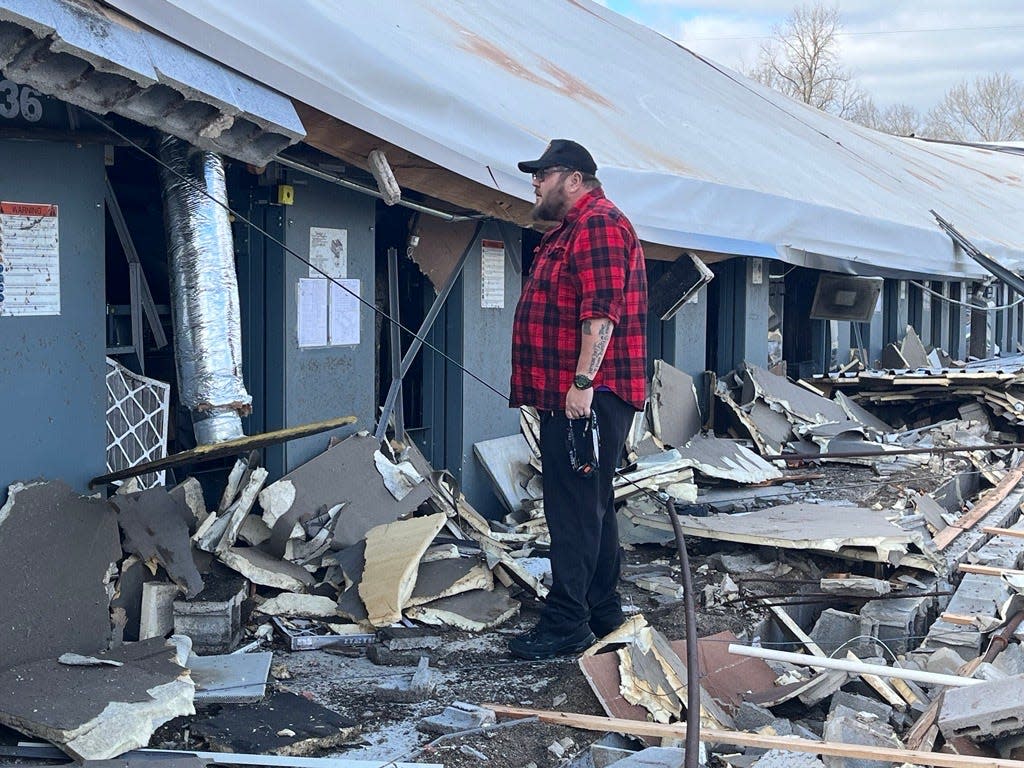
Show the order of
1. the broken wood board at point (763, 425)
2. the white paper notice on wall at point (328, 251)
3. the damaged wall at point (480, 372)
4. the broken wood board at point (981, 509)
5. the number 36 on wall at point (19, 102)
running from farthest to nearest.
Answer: the broken wood board at point (763, 425) < the damaged wall at point (480, 372) < the broken wood board at point (981, 509) < the white paper notice on wall at point (328, 251) < the number 36 on wall at point (19, 102)

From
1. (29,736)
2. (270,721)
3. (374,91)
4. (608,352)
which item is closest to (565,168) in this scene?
(608,352)

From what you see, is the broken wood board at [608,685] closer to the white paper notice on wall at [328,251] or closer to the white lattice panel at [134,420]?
the white lattice panel at [134,420]

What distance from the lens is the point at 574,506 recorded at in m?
4.57

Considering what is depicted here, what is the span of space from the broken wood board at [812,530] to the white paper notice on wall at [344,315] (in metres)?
2.05

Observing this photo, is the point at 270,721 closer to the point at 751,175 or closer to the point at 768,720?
the point at 768,720

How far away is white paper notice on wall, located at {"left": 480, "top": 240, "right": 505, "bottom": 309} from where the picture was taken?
758cm

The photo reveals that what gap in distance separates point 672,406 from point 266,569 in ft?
17.2

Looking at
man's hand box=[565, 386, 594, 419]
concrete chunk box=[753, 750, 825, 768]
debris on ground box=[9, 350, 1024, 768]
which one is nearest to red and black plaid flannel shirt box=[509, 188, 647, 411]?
man's hand box=[565, 386, 594, 419]

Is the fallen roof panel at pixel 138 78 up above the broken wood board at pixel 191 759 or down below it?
above

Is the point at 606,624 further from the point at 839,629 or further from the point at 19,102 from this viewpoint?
the point at 19,102

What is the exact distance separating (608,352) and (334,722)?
5.66 feet

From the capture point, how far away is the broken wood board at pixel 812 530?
6.23 meters

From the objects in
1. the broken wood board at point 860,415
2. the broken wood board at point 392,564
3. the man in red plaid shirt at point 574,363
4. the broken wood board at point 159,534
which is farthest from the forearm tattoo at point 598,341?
the broken wood board at point 860,415

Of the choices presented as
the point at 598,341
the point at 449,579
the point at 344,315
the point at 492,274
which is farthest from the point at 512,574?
the point at 492,274
